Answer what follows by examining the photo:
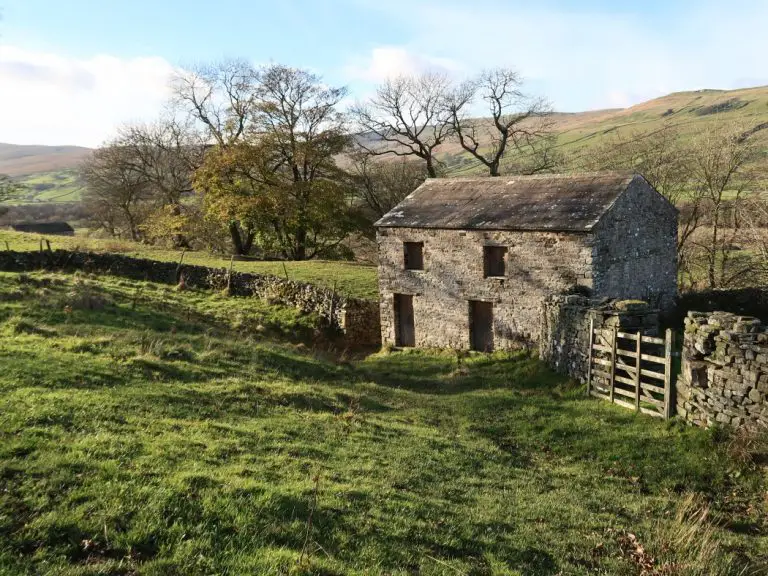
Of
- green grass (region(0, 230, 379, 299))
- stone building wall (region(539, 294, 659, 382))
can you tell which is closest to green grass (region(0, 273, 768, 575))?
stone building wall (region(539, 294, 659, 382))

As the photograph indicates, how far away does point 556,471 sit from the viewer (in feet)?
30.1

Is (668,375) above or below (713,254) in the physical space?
below

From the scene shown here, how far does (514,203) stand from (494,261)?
2.38 m

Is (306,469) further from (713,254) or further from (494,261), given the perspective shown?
(713,254)

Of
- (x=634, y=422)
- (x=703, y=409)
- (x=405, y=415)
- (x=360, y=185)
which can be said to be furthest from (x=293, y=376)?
(x=360, y=185)

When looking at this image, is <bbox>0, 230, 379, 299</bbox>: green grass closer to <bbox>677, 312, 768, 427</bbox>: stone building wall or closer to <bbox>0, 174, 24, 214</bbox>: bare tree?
<bbox>0, 174, 24, 214</bbox>: bare tree

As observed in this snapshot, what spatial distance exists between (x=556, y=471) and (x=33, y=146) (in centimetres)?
24133

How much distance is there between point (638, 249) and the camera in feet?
62.3

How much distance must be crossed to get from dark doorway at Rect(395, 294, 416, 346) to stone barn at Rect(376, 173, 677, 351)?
0.14ft

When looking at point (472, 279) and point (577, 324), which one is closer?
point (577, 324)

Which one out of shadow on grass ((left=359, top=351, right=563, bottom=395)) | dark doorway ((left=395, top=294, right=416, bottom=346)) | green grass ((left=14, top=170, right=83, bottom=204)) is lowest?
shadow on grass ((left=359, top=351, right=563, bottom=395))

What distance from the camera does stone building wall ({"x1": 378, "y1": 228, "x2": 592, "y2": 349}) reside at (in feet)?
57.0

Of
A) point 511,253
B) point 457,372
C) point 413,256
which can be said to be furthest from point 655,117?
point 457,372

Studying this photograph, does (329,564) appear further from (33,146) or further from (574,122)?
(33,146)
